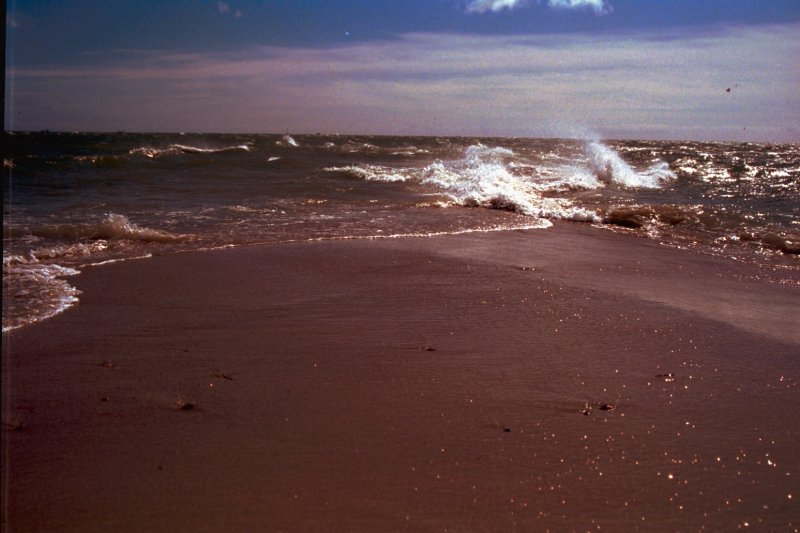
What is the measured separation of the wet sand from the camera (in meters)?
2.23

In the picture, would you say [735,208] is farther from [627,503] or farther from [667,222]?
[627,503]

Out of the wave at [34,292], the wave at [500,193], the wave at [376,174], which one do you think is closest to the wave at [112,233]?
the wave at [34,292]

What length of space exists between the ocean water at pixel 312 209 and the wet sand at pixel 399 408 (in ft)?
4.07

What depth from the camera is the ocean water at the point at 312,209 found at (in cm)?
688

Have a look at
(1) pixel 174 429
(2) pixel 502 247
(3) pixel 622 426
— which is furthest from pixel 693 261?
(1) pixel 174 429

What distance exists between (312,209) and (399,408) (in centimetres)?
809

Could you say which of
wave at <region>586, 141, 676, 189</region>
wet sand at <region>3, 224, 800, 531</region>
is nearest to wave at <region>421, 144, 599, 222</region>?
wave at <region>586, 141, 676, 189</region>

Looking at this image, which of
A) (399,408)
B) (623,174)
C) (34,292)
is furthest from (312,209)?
(623,174)

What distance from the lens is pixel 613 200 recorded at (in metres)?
13.5

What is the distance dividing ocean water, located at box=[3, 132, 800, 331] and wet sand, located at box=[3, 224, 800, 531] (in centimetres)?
124

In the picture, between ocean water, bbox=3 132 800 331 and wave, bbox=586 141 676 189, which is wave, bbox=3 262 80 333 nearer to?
ocean water, bbox=3 132 800 331

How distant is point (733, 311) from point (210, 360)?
384 cm

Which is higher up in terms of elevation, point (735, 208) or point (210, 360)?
point (735, 208)

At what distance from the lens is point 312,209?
35.4 ft
